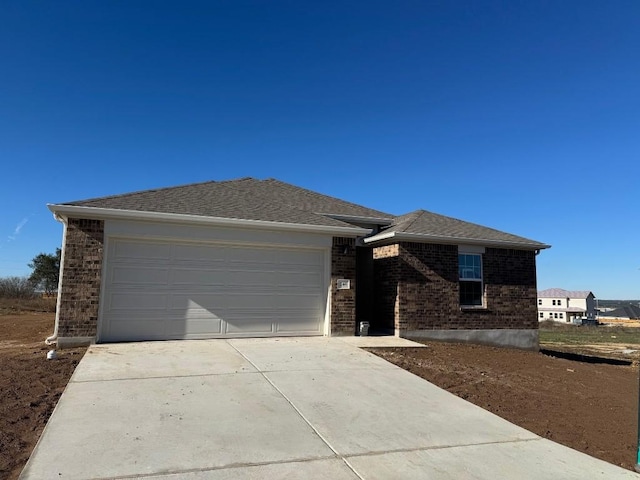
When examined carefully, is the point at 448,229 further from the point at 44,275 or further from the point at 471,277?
the point at 44,275

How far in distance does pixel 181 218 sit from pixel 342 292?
14.4 feet

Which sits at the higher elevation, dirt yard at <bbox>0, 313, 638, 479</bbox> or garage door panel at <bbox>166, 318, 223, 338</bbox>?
garage door panel at <bbox>166, 318, 223, 338</bbox>

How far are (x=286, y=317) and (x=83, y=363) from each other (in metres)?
4.92

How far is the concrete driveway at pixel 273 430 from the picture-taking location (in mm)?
4270

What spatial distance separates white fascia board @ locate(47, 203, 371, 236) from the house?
28 mm

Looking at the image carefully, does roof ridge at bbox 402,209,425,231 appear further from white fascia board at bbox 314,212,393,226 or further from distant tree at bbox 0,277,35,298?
distant tree at bbox 0,277,35,298

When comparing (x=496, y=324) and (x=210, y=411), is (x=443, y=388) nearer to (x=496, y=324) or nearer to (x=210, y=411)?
(x=210, y=411)

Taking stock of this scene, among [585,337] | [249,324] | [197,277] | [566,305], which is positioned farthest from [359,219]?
[566,305]

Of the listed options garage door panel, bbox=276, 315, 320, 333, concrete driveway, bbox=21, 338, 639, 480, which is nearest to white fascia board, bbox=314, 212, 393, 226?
garage door panel, bbox=276, 315, 320, 333

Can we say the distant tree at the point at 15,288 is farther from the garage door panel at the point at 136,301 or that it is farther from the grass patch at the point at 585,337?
the grass patch at the point at 585,337

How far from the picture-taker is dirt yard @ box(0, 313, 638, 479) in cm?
534

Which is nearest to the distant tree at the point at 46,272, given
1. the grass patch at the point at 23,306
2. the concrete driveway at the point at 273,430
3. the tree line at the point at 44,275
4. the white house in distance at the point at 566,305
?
the tree line at the point at 44,275

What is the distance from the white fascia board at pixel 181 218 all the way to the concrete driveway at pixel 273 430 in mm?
3153

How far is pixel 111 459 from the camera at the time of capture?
167 inches
